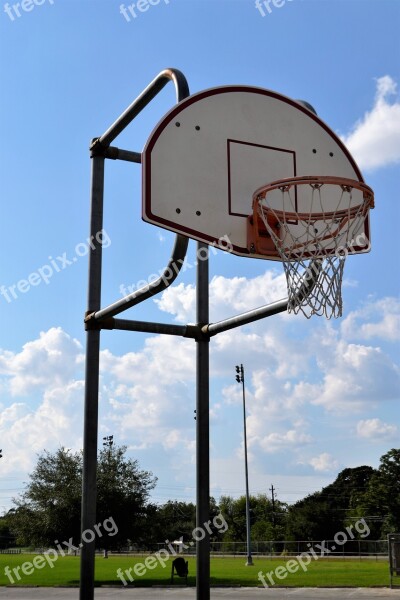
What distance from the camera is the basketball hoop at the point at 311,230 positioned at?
20.3 feet

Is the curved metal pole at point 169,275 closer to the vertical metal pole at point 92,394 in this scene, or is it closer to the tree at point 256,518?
the vertical metal pole at point 92,394

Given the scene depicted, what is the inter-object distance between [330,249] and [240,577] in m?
21.7

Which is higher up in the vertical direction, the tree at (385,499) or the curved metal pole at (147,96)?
the curved metal pole at (147,96)

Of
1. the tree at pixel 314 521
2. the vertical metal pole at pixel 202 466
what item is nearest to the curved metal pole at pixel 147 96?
the vertical metal pole at pixel 202 466

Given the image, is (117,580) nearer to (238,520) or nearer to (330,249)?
(330,249)

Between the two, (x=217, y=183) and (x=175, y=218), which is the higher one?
(x=217, y=183)

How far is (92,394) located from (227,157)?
2.52 metres

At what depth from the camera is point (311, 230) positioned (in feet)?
21.6

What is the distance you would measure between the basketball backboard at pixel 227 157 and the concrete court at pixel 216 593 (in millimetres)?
13645

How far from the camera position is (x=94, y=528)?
6766 mm

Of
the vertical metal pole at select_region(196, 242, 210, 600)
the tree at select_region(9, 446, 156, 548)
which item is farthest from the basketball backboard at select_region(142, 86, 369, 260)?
the tree at select_region(9, 446, 156, 548)

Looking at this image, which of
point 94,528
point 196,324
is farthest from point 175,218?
point 94,528

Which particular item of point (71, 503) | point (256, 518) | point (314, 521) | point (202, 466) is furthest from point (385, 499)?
point (202, 466)

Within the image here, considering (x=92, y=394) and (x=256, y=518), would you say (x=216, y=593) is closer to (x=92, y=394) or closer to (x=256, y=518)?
(x=92, y=394)
